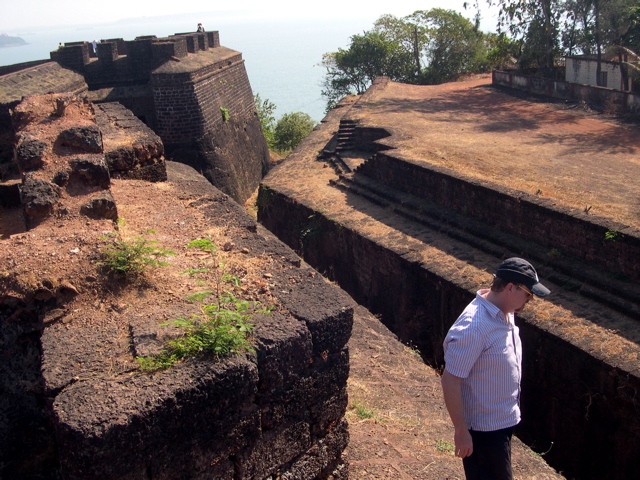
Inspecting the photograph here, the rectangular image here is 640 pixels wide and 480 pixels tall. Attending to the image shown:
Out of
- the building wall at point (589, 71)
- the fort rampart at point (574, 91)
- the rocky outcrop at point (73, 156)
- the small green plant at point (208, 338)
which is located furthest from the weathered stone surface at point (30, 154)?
the building wall at point (589, 71)

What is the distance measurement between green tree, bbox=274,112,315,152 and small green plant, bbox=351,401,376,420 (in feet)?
59.2

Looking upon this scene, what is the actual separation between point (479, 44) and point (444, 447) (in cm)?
2373

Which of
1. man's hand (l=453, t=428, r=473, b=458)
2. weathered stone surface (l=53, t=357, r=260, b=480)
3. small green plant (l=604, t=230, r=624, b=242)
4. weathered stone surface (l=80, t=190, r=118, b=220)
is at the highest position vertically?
weathered stone surface (l=80, t=190, r=118, b=220)

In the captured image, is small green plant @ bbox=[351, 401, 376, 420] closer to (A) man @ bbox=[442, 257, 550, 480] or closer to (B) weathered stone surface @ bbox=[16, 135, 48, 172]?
(A) man @ bbox=[442, 257, 550, 480]

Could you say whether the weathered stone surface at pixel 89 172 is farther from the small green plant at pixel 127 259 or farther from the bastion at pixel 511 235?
the bastion at pixel 511 235

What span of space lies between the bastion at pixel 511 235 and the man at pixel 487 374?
2.93 meters

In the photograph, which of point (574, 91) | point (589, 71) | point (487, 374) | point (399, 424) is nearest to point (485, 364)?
point (487, 374)

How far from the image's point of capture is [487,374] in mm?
2518

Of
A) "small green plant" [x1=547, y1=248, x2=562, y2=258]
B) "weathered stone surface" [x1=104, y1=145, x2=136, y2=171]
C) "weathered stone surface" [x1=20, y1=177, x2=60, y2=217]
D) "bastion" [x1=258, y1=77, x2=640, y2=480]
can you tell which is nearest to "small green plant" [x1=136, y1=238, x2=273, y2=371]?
"weathered stone surface" [x1=20, y1=177, x2=60, y2=217]

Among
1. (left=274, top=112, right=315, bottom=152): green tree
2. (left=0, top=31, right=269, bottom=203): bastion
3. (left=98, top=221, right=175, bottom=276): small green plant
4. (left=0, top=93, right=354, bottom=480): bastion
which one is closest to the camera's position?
(left=0, top=93, right=354, bottom=480): bastion

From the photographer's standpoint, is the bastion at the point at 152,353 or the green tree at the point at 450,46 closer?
the bastion at the point at 152,353

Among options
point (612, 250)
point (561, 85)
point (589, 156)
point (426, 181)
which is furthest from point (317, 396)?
point (561, 85)

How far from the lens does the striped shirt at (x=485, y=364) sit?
2.46 meters

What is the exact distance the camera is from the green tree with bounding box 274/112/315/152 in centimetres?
2161
